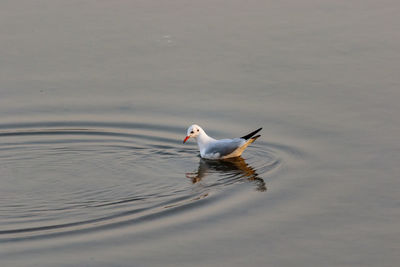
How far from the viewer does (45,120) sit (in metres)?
15.5

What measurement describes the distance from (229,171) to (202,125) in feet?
5.69

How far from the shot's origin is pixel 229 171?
1382cm

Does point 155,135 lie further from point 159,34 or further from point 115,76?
point 159,34

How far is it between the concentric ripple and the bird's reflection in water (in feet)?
0.05

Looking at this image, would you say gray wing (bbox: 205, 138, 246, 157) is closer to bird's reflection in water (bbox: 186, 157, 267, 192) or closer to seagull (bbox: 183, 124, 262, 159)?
seagull (bbox: 183, 124, 262, 159)

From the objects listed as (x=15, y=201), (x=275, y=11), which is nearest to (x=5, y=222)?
(x=15, y=201)

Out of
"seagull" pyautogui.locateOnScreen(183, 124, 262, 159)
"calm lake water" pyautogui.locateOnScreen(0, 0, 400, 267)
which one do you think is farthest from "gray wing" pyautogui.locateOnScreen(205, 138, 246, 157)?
"calm lake water" pyautogui.locateOnScreen(0, 0, 400, 267)

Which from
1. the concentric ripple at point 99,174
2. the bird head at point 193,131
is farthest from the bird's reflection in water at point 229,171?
the bird head at point 193,131

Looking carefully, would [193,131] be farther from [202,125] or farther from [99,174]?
[99,174]

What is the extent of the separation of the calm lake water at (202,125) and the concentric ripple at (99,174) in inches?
1.5

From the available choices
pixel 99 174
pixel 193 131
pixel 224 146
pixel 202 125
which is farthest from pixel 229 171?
pixel 99 174

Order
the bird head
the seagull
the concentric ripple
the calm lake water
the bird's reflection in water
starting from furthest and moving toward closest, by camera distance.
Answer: the bird head < the seagull < the bird's reflection in water < the concentric ripple < the calm lake water

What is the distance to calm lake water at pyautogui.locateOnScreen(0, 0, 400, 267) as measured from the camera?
1045 centimetres

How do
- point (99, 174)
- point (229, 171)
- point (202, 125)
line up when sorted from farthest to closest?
1. point (202, 125)
2. point (229, 171)
3. point (99, 174)
